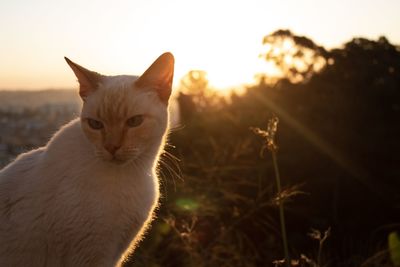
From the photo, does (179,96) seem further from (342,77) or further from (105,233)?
(105,233)

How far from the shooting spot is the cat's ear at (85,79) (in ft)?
11.2

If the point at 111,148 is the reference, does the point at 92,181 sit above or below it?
below

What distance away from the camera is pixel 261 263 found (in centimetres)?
553

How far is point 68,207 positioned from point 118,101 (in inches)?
31.3

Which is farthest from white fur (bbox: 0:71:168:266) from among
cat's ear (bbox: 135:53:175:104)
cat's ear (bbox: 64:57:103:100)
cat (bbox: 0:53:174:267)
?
cat's ear (bbox: 64:57:103:100)

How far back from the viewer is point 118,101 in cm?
345

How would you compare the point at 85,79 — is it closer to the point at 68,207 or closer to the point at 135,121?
the point at 135,121

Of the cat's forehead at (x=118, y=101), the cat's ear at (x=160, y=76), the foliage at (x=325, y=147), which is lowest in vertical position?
the foliage at (x=325, y=147)

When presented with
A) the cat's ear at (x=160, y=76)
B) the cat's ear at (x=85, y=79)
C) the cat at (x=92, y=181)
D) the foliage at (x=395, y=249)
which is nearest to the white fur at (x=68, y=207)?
the cat at (x=92, y=181)

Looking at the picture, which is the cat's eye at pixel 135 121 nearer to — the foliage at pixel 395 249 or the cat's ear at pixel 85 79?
the cat's ear at pixel 85 79

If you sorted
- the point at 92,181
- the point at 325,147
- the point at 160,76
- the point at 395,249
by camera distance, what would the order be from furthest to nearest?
the point at 325,147 < the point at 160,76 < the point at 92,181 < the point at 395,249

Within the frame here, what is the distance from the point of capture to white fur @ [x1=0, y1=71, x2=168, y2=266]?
3.21m

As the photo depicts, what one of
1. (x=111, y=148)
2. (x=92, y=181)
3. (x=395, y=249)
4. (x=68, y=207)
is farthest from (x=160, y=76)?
(x=395, y=249)

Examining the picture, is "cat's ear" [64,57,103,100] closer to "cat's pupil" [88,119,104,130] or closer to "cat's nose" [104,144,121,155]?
"cat's pupil" [88,119,104,130]
